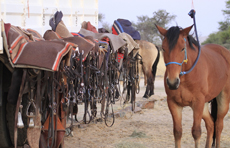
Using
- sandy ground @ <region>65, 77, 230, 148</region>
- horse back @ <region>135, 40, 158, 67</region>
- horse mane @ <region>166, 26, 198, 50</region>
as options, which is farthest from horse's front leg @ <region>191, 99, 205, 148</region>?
horse back @ <region>135, 40, 158, 67</region>

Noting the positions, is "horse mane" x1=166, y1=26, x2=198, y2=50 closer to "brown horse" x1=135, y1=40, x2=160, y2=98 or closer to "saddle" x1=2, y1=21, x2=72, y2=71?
"saddle" x1=2, y1=21, x2=72, y2=71

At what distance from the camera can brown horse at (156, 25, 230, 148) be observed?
11.4 ft

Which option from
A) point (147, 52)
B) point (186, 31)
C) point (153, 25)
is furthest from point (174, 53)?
point (153, 25)

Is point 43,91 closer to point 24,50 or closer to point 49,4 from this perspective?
point 24,50

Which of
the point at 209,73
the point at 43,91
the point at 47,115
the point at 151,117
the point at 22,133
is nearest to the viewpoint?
the point at 43,91

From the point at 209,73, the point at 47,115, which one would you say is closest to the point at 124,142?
the point at 209,73

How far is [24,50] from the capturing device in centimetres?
244

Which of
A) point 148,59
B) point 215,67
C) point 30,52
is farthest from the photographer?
point 148,59

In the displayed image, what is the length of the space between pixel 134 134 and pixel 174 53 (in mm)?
2148

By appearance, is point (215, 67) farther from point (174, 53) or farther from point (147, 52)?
point (147, 52)

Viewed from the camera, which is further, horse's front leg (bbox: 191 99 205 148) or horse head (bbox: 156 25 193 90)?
horse's front leg (bbox: 191 99 205 148)

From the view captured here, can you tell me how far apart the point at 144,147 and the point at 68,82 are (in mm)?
1789

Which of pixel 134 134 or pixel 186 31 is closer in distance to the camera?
pixel 186 31

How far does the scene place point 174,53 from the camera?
3.46m
